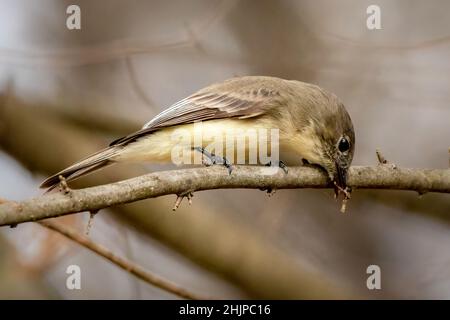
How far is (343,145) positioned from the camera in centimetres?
530

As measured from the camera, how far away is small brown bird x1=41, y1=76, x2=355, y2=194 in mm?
5195

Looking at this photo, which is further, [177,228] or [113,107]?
[113,107]

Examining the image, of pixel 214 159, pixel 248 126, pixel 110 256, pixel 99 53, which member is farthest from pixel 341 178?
pixel 99 53

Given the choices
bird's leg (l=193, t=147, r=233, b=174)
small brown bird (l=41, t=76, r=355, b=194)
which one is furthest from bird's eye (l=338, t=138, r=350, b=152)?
bird's leg (l=193, t=147, r=233, b=174)

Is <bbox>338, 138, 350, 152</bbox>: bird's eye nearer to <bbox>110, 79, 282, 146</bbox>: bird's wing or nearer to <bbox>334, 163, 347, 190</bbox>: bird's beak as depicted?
<bbox>334, 163, 347, 190</bbox>: bird's beak

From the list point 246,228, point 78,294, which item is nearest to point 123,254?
point 78,294

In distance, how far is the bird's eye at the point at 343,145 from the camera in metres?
5.27

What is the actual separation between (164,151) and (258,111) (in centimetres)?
78

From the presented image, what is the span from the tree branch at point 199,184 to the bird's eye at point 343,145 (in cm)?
42

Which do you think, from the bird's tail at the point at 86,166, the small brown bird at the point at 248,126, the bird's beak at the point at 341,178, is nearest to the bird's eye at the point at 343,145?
the small brown bird at the point at 248,126

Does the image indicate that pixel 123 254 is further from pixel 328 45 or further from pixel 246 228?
pixel 328 45

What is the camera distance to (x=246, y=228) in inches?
237

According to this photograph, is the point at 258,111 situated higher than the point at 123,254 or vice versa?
the point at 258,111

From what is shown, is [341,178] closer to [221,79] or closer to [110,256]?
[110,256]
